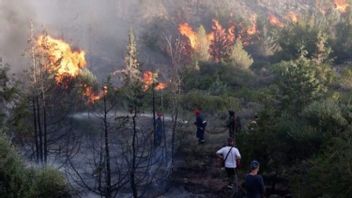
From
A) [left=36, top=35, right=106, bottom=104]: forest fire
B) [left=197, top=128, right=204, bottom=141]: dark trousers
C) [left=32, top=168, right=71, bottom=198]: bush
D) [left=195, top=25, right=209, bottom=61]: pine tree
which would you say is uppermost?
[left=195, top=25, right=209, bottom=61]: pine tree

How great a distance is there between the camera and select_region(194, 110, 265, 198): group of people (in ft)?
27.5

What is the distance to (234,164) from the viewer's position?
1149 centimetres

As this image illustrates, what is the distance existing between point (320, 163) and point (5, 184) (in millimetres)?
7294

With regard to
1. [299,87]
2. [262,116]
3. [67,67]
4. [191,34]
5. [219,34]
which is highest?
[191,34]

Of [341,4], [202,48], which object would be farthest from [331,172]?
[341,4]

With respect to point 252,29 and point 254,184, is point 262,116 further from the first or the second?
point 252,29

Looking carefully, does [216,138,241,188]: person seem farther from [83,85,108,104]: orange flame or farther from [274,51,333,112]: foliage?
[83,85,108,104]: orange flame

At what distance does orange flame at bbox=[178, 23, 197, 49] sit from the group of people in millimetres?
27873

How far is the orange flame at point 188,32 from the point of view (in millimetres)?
46031

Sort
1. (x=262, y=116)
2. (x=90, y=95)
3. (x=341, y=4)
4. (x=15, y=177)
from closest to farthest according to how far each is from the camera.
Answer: (x=15, y=177)
(x=262, y=116)
(x=90, y=95)
(x=341, y=4)

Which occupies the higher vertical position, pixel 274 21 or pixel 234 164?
pixel 274 21

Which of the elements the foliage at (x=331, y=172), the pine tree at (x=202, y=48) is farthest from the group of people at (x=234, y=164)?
the pine tree at (x=202, y=48)

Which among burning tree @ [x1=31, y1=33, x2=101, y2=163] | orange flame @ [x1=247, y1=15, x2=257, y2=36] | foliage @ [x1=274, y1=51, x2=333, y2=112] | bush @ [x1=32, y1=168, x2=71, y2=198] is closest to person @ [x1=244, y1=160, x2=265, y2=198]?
burning tree @ [x1=31, y1=33, x2=101, y2=163]

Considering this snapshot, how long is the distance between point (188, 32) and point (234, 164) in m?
39.3
